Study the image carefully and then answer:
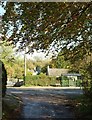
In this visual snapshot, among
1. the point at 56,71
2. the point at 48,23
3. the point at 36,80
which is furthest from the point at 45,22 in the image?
the point at 56,71

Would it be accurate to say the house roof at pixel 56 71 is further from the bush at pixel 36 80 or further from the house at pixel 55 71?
the bush at pixel 36 80

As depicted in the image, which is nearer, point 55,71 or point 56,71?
point 56,71

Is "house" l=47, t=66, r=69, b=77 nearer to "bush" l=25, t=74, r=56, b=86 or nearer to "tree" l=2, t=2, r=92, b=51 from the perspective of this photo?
"bush" l=25, t=74, r=56, b=86

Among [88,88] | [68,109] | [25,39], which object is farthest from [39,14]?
[88,88]

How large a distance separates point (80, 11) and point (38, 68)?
238ft

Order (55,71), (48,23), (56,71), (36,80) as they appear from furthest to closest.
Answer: (55,71) < (56,71) < (36,80) < (48,23)

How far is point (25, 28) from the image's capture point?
41.3ft

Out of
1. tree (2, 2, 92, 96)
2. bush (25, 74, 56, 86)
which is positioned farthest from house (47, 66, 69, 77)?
tree (2, 2, 92, 96)

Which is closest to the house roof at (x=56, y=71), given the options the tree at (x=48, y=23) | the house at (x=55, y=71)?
the house at (x=55, y=71)

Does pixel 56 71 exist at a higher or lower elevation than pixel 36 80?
higher

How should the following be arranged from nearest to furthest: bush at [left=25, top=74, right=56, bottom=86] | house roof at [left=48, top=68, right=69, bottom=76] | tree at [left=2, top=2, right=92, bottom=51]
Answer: tree at [left=2, top=2, right=92, bottom=51]
bush at [left=25, top=74, right=56, bottom=86]
house roof at [left=48, top=68, right=69, bottom=76]

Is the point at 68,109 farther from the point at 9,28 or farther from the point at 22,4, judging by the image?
the point at 22,4

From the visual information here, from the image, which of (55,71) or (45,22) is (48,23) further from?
(55,71)

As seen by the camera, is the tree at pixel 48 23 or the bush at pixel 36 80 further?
the bush at pixel 36 80
